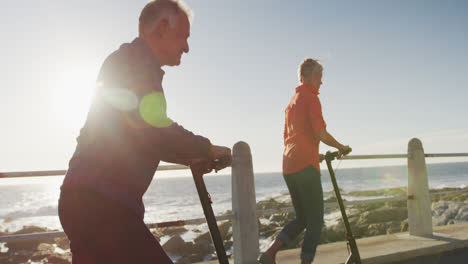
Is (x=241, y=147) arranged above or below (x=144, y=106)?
below

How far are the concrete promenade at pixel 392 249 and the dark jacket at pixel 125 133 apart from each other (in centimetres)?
305

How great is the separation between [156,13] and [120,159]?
637mm

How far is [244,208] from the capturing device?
372 centimetres

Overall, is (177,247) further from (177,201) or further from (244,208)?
(177,201)

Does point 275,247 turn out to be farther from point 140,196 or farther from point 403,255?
point 140,196

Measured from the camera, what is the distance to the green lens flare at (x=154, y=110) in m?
1.37

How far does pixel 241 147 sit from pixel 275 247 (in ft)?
3.24

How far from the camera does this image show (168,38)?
160 centimetres

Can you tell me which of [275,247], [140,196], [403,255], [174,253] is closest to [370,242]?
[403,255]

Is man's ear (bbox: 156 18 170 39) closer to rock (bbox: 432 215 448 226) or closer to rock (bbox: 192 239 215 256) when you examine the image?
rock (bbox: 432 215 448 226)

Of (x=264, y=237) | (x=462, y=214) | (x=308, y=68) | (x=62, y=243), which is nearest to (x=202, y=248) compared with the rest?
(x=264, y=237)

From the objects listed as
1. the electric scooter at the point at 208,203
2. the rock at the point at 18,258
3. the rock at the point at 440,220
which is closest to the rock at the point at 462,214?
the rock at the point at 440,220

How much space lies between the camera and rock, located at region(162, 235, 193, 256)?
15125 millimetres

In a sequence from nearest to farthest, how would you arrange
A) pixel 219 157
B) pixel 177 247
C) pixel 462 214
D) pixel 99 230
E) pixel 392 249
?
pixel 99 230, pixel 219 157, pixel 392 249, pixel 462 214, pixel 177 247
